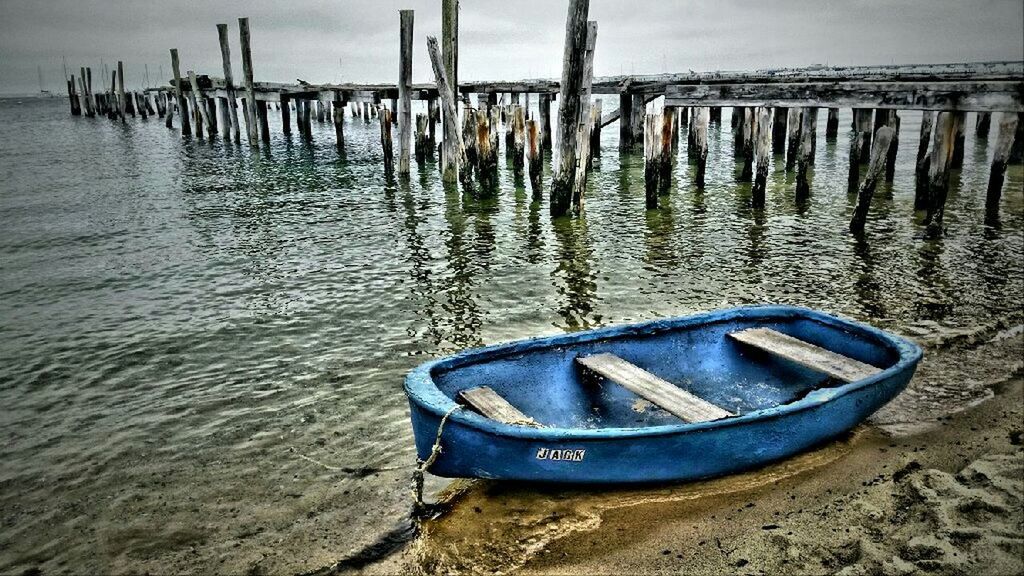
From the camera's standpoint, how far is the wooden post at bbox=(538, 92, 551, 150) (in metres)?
21.2

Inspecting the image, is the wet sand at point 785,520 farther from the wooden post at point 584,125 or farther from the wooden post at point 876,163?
the wooden post at point 584,125

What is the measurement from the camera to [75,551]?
3791 millimetres

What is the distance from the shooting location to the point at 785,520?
3.76 meters

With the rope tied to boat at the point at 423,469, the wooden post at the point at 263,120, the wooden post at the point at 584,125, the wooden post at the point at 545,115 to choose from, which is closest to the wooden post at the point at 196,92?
the wooden post at the point at 263,120

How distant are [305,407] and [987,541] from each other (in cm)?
470

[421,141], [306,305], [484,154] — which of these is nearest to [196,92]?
[421,141]

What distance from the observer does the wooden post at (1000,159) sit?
395 inches

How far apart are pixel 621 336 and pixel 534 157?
9.53 m

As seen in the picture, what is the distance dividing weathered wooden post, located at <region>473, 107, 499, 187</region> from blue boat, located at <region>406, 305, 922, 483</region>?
9310 mm

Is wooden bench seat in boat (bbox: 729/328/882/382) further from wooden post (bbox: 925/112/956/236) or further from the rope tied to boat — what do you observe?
wooden post (bbox: 925/112/956/236)

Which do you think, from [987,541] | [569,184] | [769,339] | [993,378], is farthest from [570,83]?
[987,541]

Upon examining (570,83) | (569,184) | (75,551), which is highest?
(570,83)

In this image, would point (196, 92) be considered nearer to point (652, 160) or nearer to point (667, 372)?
point (652, 160)

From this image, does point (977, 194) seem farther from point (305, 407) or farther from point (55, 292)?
point (55, 292)
